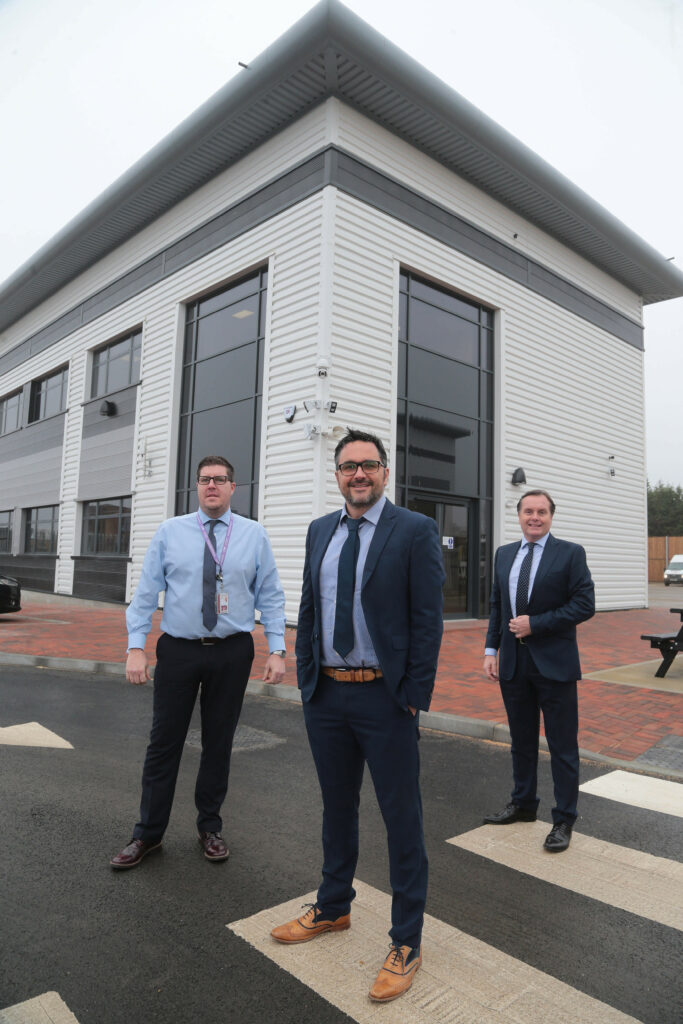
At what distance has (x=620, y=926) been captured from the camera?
8.79 ft

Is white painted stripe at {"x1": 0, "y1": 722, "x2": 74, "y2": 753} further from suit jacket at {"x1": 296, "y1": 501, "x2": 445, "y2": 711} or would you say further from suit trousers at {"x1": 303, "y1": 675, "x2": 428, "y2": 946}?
suit jacket at {"x1": 296, "y1": 501, "x2": 445, "y2": 711}

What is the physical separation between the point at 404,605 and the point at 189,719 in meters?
1.41

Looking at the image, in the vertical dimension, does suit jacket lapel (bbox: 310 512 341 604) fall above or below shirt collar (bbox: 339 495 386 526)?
below

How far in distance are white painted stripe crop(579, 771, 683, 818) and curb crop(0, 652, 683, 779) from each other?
0.17 metres

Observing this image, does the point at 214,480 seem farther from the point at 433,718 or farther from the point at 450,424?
the point at 450,424

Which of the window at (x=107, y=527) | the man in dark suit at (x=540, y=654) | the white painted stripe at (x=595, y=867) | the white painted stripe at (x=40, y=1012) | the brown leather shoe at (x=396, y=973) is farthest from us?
the window at (x=107, y=527)

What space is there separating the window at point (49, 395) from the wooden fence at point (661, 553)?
40253 millimetres

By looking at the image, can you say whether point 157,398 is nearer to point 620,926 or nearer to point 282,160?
point 282,160

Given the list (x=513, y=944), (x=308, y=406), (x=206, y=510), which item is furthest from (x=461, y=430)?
(x=513, y=944)

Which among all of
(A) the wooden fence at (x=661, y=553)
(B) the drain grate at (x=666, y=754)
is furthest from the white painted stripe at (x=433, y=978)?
(A) the wooden fence at (x=661, y=553)

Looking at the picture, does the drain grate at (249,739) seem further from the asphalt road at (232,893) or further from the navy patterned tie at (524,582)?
the navy patterned tie at (524,582)

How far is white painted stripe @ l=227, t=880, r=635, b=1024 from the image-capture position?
2.12m

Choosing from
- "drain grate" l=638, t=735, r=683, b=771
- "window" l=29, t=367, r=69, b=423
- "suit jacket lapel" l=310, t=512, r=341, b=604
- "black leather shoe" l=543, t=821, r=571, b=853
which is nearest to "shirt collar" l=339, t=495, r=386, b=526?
"suit jacket lapel" l=310, t=512, r=341, b=604

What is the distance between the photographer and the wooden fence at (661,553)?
4575 cm
